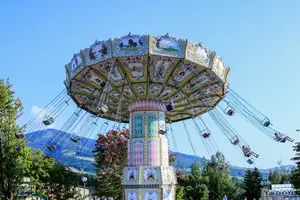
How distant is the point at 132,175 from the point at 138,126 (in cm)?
242

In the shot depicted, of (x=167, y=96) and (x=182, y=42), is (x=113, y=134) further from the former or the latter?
(x=182, y=42)

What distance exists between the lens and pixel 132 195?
1667cm

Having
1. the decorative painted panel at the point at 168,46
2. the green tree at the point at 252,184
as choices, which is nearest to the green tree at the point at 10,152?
the decorative painted panel at the point at 168,46

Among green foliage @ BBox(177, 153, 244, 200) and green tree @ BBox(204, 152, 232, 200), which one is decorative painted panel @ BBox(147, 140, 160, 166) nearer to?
green foliage @ BBox(177, 153, 244, 200)

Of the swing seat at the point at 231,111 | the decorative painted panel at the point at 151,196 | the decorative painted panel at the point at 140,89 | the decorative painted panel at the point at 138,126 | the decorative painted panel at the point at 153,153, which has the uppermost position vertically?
the decorative painted panel at the point at 140,89

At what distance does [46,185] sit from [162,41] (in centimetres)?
1686

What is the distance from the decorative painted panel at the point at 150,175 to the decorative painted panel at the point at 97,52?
18.4 feet

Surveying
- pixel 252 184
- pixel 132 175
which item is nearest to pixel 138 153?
pixel 132 175

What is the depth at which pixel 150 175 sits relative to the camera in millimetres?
16594

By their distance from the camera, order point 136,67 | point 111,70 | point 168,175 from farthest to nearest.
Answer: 1. point 168,175
2. point 136,67
3. point 111,70

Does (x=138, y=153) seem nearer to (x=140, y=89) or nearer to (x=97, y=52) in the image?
(x=140, y=89)

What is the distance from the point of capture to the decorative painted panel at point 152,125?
17.4m

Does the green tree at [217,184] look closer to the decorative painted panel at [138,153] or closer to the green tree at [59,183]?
the green tree at [59,183]

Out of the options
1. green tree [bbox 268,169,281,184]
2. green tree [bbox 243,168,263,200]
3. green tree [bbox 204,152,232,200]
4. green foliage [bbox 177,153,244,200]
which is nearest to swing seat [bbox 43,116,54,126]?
green foliage [bbox 177,153,244,200]
